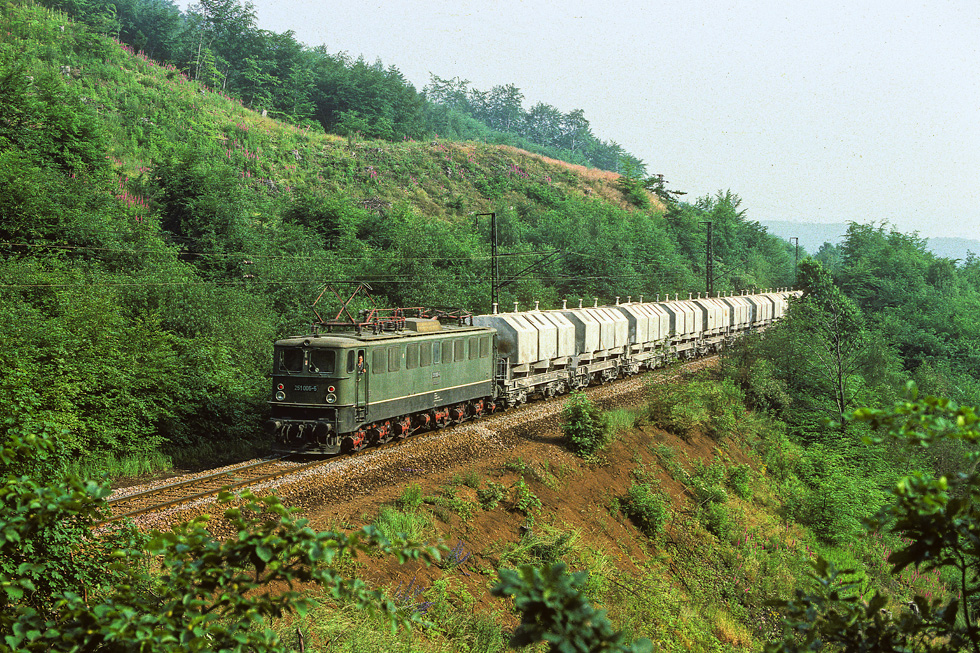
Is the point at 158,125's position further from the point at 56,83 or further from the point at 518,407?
the point at 518,407

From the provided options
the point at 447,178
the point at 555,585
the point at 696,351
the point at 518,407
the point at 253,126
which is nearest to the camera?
the point at 555,585

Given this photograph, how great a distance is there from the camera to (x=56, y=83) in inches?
1359

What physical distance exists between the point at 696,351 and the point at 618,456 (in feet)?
77.6

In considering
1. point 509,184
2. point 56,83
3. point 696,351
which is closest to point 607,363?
point 696,351

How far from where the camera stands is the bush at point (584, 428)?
19266 mm

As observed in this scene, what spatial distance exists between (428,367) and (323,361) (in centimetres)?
352

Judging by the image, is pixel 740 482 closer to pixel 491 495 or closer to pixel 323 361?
pixel 491 495

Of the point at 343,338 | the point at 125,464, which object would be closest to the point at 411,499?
the point at 343,338

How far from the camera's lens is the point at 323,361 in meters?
17.5

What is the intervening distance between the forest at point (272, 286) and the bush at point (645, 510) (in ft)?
0.61

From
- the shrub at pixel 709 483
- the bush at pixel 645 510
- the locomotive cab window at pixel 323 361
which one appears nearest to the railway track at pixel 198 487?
the locomotive cab window at pixel 323 361

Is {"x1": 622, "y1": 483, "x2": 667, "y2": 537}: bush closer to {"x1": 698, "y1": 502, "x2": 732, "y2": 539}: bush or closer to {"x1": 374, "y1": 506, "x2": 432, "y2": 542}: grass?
{"x1": 698, "y1": 502, "x2": 732, "y2": 539}: bush

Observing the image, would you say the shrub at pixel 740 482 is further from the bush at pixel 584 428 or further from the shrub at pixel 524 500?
the shrub at pixel 524 500

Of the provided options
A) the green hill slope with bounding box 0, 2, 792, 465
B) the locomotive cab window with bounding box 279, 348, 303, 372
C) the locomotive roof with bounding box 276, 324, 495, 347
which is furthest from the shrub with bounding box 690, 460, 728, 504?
the green hill slope with bounding box 0, 2, 792, 465
